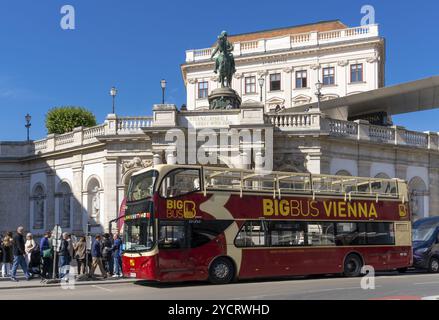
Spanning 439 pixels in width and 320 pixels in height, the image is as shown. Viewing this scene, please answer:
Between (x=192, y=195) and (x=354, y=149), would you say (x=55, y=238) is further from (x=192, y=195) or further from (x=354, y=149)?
(x=354, y=149)

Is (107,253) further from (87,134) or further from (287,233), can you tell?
(87,134)

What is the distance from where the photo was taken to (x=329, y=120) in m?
32.6

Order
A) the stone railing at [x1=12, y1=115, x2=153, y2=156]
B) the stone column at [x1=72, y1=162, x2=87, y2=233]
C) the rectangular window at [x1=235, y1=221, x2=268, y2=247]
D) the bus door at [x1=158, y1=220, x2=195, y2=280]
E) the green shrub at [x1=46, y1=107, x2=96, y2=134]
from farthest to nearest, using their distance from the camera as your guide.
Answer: the green shrub at [x1=46, y1=107, x2=96, y2=134], the stone column at [x1=72, y1=162, x2=87, y2=233], the stone railing at [x1=12, y1=115, x2=153, y2=156], the rectangular window at [x1=235, y1=221, x2=268, y2=247], the bus door at [x1=158, y1=220, x2=195, y2=280]

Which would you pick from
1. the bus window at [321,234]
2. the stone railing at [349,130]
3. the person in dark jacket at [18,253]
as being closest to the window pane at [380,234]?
the bus window at [321,234]

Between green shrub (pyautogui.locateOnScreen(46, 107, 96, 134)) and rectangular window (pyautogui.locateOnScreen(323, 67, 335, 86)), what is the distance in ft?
85.3

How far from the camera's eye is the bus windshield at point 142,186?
18.9m

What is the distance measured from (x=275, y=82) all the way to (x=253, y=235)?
48.7 m

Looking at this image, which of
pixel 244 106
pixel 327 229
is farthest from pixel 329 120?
pixel 327 229

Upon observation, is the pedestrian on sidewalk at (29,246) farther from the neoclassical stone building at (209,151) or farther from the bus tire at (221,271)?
the neoclassical stone building at (209,151)

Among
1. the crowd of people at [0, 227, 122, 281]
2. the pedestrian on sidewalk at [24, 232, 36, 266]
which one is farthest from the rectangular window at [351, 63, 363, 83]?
the pedestrian on sidewalk at [24, 232, 36, 266]

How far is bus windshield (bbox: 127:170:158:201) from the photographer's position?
18875mm

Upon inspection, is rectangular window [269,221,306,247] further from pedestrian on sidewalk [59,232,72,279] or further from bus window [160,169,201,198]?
pedestrian on sidewalk [59,232,72,279]

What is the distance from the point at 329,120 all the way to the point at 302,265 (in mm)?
13369
